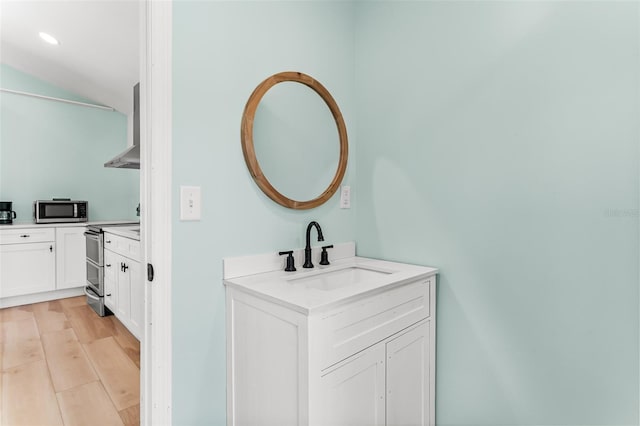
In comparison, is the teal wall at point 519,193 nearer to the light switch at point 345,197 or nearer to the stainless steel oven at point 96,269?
the light switch at point 345,197

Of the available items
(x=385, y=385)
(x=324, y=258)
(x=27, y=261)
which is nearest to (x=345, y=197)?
(x=324, y=258)

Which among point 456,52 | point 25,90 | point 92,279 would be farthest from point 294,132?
point 25,90

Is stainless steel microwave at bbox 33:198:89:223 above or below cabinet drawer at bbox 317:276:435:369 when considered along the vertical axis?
above

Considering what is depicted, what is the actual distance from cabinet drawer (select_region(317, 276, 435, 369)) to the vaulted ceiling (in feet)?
8.52

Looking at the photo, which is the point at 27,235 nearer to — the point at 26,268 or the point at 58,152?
the point at 26,268

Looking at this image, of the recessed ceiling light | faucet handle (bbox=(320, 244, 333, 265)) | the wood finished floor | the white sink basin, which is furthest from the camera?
the recessed ceiling light

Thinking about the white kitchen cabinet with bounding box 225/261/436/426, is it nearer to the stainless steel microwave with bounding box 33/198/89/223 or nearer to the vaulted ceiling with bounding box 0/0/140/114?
the vaulted ceiling with bounding box 0/0/140/114

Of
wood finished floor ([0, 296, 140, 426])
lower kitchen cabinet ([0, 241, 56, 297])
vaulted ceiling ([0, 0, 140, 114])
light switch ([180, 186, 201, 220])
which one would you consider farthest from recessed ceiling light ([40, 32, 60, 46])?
light switch ([180, 186, 201, 220])

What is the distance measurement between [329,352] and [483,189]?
897 mm

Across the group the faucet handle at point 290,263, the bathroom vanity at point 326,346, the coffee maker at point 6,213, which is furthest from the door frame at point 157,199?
the coffee maker at point 6,213

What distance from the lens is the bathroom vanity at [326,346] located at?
3.18ft

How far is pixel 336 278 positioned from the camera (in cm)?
152

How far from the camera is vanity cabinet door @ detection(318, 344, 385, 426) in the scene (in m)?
0.99

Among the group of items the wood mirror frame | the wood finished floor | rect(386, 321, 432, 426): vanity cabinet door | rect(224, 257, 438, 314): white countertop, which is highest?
the wood mirror frame
